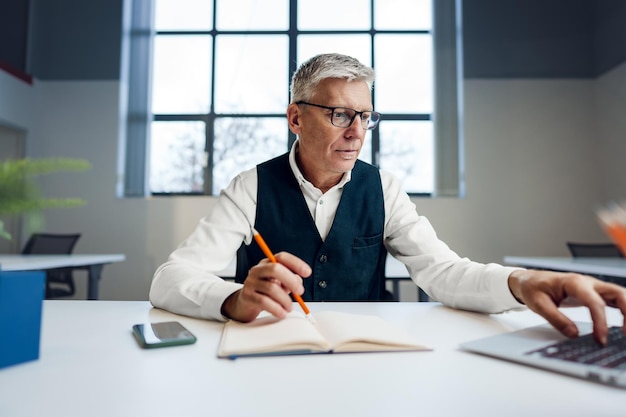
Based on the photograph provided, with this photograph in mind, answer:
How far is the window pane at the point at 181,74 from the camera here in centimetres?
Answer: 493

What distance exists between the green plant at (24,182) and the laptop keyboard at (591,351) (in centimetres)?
66

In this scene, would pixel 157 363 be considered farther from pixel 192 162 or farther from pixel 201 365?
pixel 192 162

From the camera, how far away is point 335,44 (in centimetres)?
499

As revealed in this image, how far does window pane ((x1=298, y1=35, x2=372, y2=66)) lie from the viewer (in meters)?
4.95

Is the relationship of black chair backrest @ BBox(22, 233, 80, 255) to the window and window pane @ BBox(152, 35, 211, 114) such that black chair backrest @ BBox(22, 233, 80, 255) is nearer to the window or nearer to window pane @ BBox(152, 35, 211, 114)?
the window

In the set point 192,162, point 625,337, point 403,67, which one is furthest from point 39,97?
point 625,337

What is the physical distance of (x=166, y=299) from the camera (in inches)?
38.9

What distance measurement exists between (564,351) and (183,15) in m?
5.31

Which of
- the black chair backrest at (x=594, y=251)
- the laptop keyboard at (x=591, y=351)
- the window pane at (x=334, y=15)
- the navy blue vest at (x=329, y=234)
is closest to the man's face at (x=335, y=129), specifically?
the navy blue vest at (x=329, y=234)

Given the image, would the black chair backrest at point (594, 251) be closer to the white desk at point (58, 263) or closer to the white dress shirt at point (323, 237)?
the white dress shirt at point (323, 237)

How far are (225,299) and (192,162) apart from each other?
13.9 feet

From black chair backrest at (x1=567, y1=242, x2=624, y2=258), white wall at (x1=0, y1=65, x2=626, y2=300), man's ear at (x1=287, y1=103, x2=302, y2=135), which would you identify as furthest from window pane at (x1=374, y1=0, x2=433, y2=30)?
man's ear at (x1=287, y1=103, x2=302, y2=135)

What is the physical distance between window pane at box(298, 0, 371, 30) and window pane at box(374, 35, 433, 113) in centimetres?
32

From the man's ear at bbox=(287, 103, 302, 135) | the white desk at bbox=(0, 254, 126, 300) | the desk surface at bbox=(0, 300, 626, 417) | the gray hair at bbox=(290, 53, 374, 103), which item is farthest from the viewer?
the white desk at bbox=(0, 254, 126, 300)
